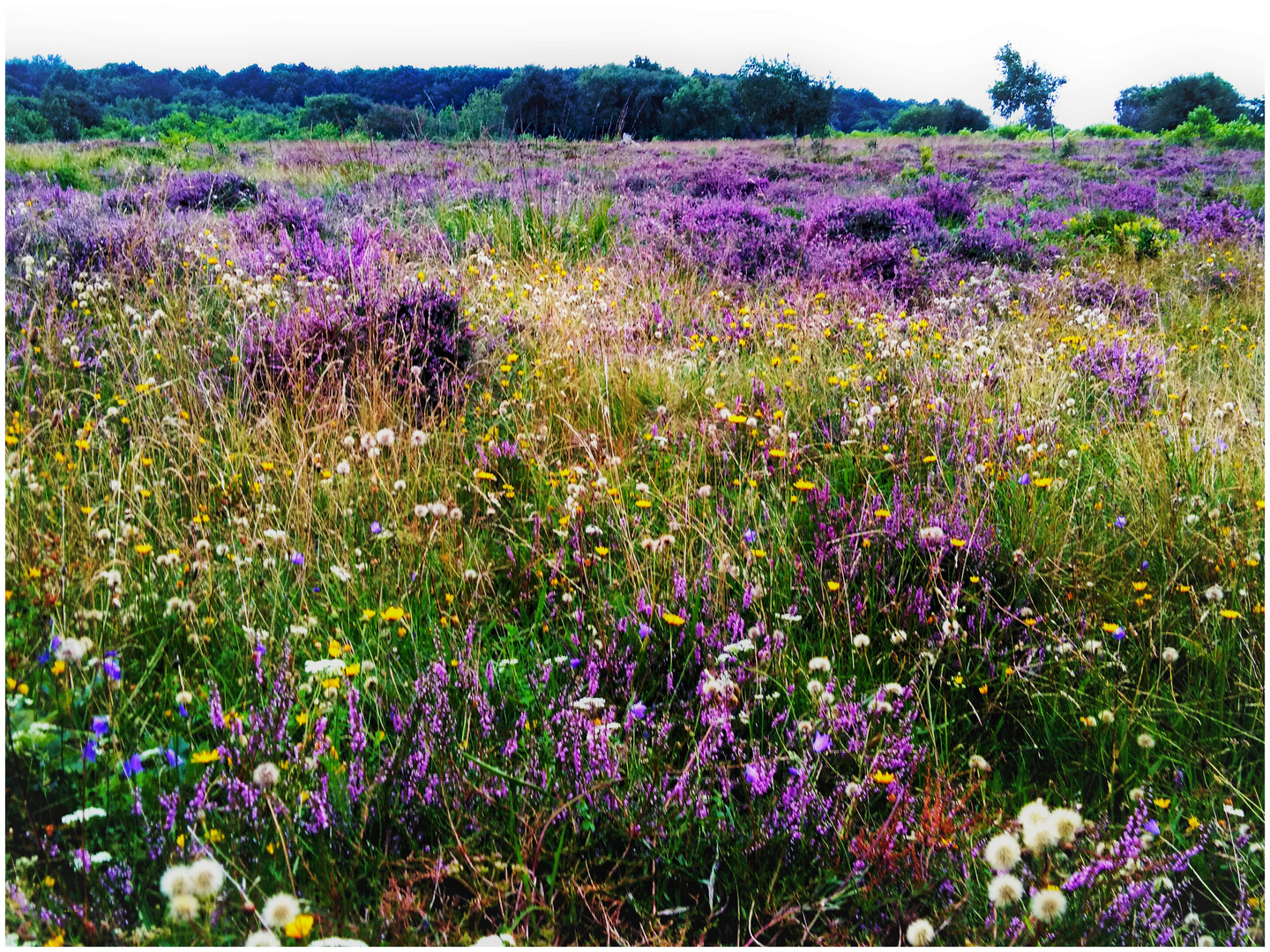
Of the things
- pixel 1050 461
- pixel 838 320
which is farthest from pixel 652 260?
pixel 1050 461

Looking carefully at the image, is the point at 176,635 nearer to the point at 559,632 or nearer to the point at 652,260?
the point at 559,632

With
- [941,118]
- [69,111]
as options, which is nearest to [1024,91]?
[941,118]

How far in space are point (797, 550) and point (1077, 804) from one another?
101 cm

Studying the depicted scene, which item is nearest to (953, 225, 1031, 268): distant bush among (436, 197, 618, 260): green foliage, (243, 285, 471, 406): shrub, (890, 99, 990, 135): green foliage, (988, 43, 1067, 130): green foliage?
(890, 99, 990, 135): green foliage

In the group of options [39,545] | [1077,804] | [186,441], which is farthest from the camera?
[186,441]

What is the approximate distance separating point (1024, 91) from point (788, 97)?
23.0 meters

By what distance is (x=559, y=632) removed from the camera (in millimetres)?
2098

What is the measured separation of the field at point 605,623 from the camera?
4.73 ft

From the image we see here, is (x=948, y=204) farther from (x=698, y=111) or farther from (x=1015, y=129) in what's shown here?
(x=698, y=111)

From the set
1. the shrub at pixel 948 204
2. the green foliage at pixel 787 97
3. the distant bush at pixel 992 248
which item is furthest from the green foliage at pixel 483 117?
the green foliage at pixel 787 97

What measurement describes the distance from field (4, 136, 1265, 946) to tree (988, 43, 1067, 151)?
135 centimetres

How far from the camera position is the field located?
56.8 inches

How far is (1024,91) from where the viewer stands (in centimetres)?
507

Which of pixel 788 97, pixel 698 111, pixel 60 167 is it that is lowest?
pixel 60 167
